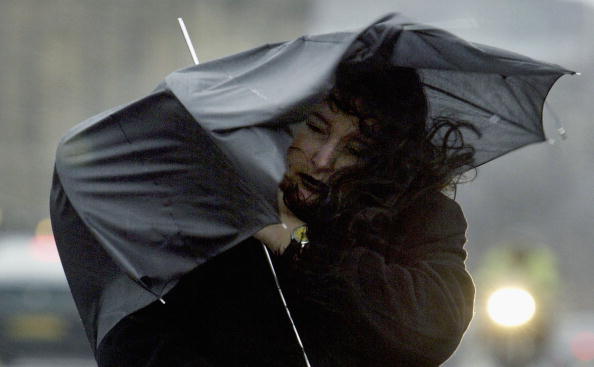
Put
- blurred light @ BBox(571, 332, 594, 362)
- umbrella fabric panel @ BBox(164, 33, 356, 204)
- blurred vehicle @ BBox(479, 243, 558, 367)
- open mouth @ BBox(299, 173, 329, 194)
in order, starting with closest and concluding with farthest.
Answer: umbrella fabric panel @ BBox(164, 33, 356, 204) < open mouth @ BBox(299, 173, 329, 194) < blurred vehicle @ BBox(479, 243, 558, 367) < blurred light @ BBox(571, 332, 594, 362)

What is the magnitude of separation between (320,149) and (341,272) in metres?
0.27

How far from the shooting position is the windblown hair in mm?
2824

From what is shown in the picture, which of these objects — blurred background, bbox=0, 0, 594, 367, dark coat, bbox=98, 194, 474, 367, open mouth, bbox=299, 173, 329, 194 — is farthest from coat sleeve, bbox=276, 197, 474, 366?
blurred background, bbox=0, 0, 594, 367

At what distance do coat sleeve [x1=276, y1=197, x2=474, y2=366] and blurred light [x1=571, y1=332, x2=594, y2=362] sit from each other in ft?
34.4

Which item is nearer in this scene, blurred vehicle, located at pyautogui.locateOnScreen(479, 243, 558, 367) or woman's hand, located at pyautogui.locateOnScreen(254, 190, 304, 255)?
woman's hand, located at pyautogui.locateOnScreen(254, 190, 304, 255)

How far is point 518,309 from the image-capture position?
12031mm

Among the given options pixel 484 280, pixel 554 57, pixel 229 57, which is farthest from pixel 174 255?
pixel 554 57

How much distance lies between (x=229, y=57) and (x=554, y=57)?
4191 centimetres

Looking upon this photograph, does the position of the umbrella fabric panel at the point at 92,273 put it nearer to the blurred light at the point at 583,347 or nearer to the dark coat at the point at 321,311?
the dark coat at the point at 321,311

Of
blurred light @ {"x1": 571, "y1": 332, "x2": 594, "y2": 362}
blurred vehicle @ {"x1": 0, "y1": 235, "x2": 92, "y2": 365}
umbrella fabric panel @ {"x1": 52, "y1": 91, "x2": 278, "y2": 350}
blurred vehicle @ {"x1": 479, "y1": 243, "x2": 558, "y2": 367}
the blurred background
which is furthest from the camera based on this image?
the blurred background

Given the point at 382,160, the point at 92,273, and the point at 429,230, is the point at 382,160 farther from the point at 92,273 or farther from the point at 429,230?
the point at 92,273

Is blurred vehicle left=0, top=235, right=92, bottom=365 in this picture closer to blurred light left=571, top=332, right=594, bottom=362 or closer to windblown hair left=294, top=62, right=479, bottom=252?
blurred light left=571, top=332, right=594, bottom=362

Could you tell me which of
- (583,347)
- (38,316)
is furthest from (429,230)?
(583,347)

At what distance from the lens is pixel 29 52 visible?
4506cm
